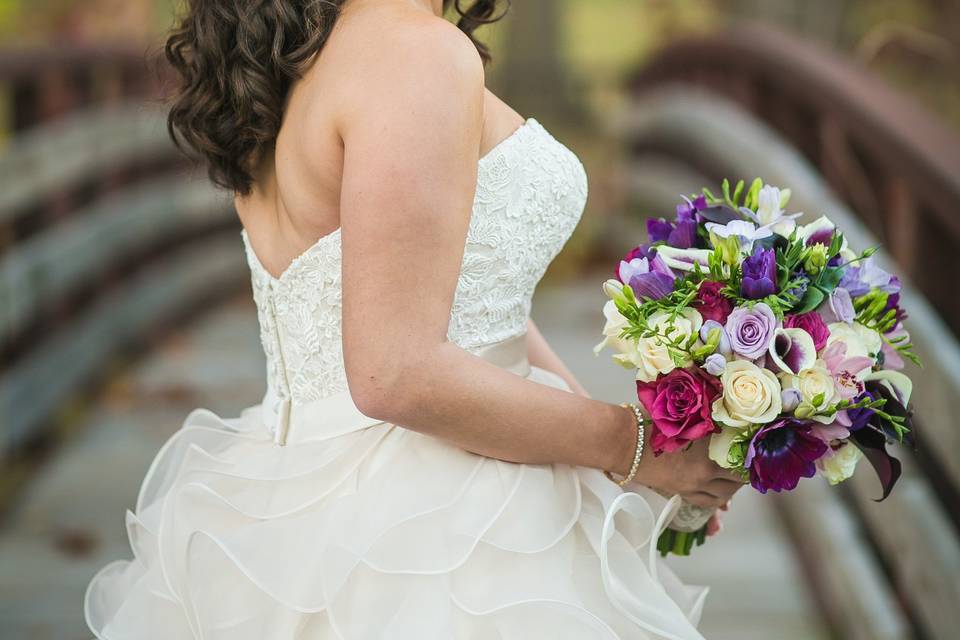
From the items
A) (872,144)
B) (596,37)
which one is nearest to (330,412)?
(872,144)

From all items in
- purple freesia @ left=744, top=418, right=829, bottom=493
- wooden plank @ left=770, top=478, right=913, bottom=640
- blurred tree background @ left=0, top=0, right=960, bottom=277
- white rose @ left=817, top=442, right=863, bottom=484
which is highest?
purple freesia @ left=744, top=418, right=829, bottom=493

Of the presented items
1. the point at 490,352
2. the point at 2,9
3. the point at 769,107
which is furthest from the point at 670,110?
the point at 490,352

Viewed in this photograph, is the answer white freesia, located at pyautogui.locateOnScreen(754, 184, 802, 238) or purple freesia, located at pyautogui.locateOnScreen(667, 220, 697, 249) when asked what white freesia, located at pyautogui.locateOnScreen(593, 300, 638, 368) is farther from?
white freesia, located at pyautogui.locateOnScreen(754, 184, 802, 238)

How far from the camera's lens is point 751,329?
1679 mm

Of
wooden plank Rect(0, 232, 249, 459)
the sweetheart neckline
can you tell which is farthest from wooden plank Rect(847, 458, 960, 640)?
wooden plank Rect(0, 232, 249, 459)

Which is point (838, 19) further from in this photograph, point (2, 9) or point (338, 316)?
point (338, 316)

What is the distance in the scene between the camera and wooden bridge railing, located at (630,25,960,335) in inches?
110

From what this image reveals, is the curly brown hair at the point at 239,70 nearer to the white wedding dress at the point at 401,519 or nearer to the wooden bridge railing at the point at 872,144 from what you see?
the white wedding dress at the point at 401,519

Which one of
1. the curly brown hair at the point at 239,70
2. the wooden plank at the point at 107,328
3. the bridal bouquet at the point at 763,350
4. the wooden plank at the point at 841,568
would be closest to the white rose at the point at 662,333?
the bridal bouquet at the point at 763,350

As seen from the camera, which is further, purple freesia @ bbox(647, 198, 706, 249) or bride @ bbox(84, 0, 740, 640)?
purple freesia @ bbox(647, 198, 706, 249)

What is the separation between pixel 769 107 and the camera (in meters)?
5.72

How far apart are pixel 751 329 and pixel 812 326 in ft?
0.36

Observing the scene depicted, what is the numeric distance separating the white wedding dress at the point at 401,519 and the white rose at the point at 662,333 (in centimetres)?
21

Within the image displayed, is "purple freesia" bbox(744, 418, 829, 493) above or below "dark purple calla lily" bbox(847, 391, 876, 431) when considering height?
below
